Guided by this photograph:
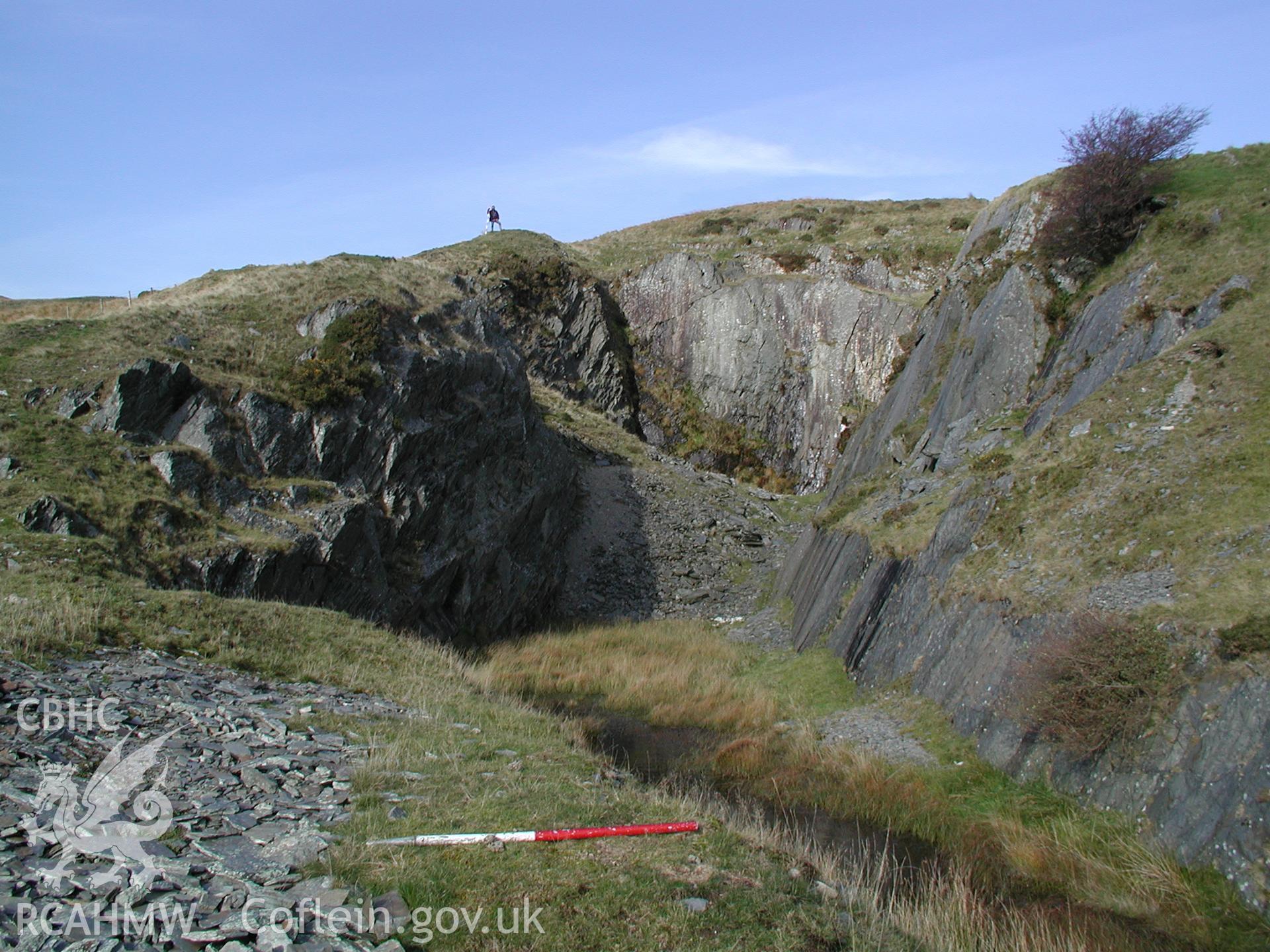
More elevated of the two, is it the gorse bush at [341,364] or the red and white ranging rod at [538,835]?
the gorse bush at [341,364]

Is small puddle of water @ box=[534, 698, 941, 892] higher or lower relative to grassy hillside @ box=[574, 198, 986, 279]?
lower

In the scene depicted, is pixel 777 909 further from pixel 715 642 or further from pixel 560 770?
pixel 715 642

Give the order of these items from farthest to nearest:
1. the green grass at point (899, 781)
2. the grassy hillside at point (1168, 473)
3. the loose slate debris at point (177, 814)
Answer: the grassy hillside at point (1168, 473) → the green grass at point (899, 781) → the loose slate debris at point (177, 814)

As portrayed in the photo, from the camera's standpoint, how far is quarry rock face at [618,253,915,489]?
5288cm

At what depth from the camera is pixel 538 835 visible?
927cm

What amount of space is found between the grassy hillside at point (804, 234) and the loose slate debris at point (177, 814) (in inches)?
2016

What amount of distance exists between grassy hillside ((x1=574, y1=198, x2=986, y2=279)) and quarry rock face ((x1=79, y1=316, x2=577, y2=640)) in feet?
93.2

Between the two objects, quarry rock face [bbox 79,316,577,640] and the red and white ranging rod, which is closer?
the red and white ranging rod

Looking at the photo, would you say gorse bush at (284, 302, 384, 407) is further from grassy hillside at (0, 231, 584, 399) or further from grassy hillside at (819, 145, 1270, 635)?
grassy hillside at (819, 145, 1270, 635)

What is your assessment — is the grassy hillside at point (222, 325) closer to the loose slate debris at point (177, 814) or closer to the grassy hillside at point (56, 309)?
the grassy hillside at point (56, 309)

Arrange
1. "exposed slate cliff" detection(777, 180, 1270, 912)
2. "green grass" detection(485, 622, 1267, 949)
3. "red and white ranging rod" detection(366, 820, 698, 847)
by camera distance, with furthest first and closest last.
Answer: "exposed slate cliff" detection(777, 180, 1270, 912)
"green grass" detection(485, 622, 1267, 949)
"red and white ranging rod" detection(366, 820, 698, 847)

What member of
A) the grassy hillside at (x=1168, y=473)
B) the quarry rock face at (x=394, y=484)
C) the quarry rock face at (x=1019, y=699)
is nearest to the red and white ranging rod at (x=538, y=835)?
the quarry rock face at (x=1019, y=699)

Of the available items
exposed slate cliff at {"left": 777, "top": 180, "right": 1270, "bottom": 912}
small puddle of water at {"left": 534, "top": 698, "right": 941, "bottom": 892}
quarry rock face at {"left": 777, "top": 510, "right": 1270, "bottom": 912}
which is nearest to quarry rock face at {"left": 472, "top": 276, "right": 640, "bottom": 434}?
exposed slate cliff at {"left": 777, "top": 180, "right": 1270, "bottom": 912}

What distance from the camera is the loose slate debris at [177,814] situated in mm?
6508
